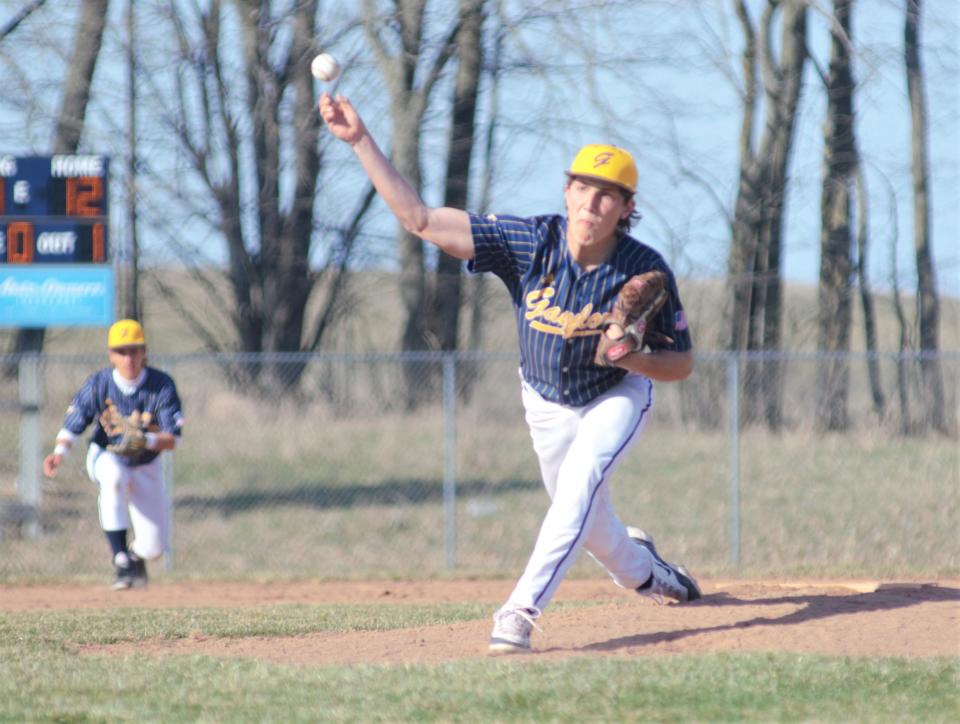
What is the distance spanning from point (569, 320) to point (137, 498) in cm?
538

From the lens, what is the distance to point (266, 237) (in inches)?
822

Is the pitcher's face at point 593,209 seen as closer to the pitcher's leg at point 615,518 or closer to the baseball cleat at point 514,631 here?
the pitcher's leg at point 615,518

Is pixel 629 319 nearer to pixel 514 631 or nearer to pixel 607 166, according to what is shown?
pixel 607 166

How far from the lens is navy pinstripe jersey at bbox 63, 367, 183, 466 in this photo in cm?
995

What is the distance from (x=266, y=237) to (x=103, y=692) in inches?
627

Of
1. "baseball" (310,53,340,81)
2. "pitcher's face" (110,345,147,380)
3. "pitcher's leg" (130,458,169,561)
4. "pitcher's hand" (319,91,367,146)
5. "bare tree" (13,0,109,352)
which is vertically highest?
"bare tree" (13,0,109,352)

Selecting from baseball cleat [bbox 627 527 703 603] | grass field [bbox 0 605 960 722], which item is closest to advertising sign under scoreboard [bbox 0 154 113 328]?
grass field [bbox 0 605 960 722]

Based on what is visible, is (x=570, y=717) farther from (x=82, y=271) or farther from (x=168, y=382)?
(x=82, y=271)

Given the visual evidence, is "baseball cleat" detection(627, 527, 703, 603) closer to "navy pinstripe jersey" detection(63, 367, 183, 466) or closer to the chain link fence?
"navy pinstripe jersey" detection(63, 367, 183, 466)

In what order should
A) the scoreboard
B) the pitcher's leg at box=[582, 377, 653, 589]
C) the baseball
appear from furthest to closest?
1. the scoreboard
2. the baseball
3. the pitcher's leg at box=[582, 377, 653, 589]

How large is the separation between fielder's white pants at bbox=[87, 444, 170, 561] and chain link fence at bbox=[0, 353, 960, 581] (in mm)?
2327

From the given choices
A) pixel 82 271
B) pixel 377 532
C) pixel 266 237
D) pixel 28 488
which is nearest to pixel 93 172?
pixel 82 271

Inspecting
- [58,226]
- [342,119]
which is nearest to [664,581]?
[342,119]

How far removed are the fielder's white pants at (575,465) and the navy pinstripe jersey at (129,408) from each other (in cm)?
461
